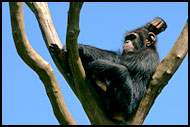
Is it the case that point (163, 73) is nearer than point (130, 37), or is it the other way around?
point (163, 73)

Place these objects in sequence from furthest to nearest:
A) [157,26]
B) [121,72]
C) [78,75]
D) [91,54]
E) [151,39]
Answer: [151,39] → [157,26] → [91,54] → [121,72] → [78,75]

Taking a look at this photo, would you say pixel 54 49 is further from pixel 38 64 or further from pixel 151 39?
pixel 151 39

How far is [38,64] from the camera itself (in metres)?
5.96

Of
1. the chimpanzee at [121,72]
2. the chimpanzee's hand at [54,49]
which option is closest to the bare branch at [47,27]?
the chimpanzee's hand at [54,49]

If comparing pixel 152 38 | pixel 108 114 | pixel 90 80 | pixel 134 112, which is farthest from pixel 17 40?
pixel 152 38

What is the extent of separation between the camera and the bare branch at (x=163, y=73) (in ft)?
19.7

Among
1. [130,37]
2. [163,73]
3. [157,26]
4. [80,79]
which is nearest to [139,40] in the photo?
[130,37]

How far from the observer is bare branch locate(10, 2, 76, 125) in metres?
5.83

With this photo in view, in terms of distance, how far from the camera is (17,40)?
582 cm

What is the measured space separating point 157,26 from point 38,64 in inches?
131

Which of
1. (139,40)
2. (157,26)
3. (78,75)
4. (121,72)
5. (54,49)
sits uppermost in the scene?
(54,49)

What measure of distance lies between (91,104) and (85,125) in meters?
0.50

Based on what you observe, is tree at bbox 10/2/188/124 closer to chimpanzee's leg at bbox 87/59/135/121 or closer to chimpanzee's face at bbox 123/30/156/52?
chimpanzee's leg at bbox 87/59/135/121

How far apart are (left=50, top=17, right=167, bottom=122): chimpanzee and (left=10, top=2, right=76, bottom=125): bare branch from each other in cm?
73
